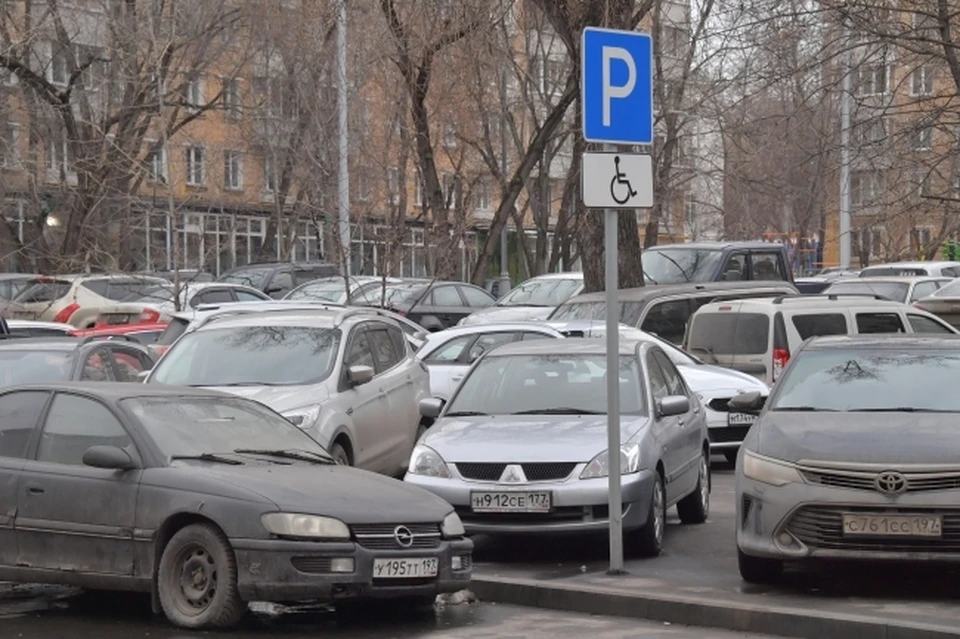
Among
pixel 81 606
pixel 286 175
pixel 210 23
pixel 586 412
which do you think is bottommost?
pixel 81 606

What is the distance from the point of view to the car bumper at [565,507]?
10.9 metres

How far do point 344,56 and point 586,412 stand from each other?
17.3 metres

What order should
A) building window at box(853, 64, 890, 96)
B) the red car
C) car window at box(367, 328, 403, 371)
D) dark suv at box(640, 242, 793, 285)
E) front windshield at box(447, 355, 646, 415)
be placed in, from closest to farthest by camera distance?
front windshield at box(447, 355, 646, 415), car window at box(367, 328, 403, 371), building window at box(853, 64, 890, 96), the red car, dark suv at box(640, 242, 793, 285)

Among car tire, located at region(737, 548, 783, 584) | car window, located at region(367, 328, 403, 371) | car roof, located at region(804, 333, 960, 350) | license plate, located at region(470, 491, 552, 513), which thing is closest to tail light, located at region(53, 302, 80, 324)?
car window, located at region(367, 328, 403, 371)

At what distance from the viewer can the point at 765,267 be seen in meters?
28.0

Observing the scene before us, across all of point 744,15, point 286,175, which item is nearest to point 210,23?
point 286,175

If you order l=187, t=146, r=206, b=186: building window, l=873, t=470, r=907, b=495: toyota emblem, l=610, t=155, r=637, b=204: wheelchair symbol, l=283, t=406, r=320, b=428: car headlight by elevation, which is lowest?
l=873, t=470, r=907, b=495: toyota emblem

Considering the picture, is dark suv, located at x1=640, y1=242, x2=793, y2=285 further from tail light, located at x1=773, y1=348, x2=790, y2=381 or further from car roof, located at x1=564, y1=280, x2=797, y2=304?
tail light, located at x1=773, y1=348, x2=790, y2=381

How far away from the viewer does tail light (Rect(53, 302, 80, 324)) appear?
98.6 ft

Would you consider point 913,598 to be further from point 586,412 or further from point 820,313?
point 820,313

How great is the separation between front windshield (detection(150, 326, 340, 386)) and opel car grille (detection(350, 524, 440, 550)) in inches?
184

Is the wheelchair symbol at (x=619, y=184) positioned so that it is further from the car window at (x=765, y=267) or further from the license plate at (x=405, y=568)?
the car window at (x=765, y=267)

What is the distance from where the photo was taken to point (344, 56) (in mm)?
28406

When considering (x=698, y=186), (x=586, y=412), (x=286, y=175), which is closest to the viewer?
(x=586, y=412)
